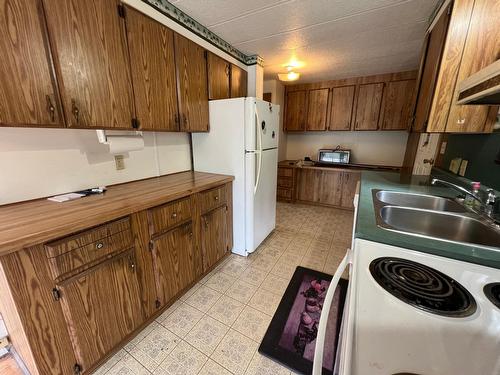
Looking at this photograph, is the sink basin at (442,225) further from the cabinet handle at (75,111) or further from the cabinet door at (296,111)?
the cabinet door at (296,111)

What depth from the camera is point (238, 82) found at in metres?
2.64

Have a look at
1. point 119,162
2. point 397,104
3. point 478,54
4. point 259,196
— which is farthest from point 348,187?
point 119,162

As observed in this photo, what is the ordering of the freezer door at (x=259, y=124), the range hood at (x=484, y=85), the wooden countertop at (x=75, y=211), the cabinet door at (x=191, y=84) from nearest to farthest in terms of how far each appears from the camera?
the range hood at (x=484, y=85)
the wooden countertop at (x=75, y=211)
the cabinet door at (x=191, y=84)
the freezer door at (x=259, y=124)

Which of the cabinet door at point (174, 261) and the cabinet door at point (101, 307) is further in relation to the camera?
the cabinet door at point (174, 261)

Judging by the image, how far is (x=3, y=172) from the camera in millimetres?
1186

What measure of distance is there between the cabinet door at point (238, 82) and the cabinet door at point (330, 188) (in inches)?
81.8

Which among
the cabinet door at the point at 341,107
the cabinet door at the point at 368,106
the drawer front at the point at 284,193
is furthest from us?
the drawer front at the point at 284,193

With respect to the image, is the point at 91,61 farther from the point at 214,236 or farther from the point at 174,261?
the point at 214,236

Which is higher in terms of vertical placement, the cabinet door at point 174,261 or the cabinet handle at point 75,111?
the cabinet handle at point 75,111

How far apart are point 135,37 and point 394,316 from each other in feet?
6.71

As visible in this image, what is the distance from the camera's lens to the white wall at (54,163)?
1.21m

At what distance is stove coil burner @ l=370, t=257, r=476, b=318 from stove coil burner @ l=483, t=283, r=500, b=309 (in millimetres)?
48

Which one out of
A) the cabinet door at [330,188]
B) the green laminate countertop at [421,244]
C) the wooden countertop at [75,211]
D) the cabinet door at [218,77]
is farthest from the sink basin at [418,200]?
the cabinet door at [330,188]

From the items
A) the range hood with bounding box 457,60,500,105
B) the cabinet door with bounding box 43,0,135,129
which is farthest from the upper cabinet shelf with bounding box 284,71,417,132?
the cabinet door with bounding box 43,0,135,129
